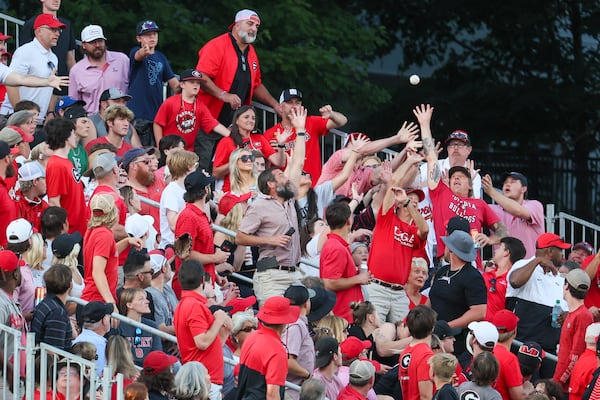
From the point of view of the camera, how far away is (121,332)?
12.2 m

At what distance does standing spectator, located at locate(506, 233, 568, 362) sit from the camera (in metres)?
14.7

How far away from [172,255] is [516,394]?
3380mm

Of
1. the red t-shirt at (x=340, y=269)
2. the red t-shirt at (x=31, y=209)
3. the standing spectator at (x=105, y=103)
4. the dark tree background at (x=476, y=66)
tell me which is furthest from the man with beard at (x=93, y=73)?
the dark tree background at (x=476, y=66)

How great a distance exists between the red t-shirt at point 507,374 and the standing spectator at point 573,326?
802 millimetres

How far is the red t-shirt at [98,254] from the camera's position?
499 inches

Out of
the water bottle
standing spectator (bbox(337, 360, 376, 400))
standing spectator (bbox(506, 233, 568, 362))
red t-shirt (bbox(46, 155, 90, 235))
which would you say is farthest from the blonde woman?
the water bottle

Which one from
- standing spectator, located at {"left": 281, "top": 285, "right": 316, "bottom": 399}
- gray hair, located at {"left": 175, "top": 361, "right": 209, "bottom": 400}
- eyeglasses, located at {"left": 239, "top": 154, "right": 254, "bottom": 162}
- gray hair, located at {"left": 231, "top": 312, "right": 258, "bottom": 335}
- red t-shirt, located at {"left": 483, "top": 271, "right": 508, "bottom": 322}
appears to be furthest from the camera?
eyeglasses, located at {"left": 239, "top": 154, "right": 254, "bottom": 162}

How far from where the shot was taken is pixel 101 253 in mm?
12664

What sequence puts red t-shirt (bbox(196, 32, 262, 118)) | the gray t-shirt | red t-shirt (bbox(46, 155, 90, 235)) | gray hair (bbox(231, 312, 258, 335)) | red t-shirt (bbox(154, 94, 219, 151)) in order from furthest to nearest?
red t-shirt (bbox(196, 32, 262, 118)), red t-shirt (bbox(154, 94, 219, 151)), red t-shirt (bbox(46, 155, 90, 235)), gray hair (bbox(231, 312, 258, 335)), the gray t-shirt

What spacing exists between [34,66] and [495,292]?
5881mm

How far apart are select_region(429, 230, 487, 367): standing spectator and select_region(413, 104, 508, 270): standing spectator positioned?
6.05ft

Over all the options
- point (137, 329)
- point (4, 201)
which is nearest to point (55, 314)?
point (137, 329)

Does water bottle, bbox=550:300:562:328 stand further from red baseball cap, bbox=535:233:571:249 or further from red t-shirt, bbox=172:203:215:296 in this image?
red t-shirt, bbox=172:203:215:296

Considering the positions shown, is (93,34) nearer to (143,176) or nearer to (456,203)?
(143,176)
